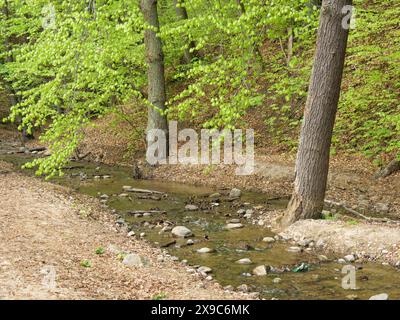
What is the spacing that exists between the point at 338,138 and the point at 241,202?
4987mm

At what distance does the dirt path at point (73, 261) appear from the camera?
5.67 metres

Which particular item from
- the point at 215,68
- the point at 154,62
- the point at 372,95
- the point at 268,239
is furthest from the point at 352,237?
the point at 154,62

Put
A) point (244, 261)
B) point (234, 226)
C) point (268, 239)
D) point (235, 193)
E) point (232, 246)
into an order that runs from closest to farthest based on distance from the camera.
→ point (244, 261)
point (232, 246)
point (268, 239)
point (234, 226)
point (235, 193)

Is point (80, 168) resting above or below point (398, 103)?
below

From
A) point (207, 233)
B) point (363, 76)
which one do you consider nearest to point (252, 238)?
point (207, 233)

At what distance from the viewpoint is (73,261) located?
696 cm

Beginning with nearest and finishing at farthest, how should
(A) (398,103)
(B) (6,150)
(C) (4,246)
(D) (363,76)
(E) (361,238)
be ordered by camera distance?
1. (C) (4,246)
2. (E) (361,238)
3. (A) (398,103)
4. (D) (363,76)
5. (B) (6,150)

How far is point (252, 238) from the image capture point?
966 cm

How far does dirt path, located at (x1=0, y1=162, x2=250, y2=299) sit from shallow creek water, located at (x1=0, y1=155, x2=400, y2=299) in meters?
0.56

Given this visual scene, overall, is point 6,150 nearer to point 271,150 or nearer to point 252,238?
point 271,150

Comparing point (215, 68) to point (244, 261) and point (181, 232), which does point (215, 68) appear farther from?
point (244, 261)

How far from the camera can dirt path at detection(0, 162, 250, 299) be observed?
567cm

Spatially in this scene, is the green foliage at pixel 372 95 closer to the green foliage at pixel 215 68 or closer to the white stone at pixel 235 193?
the green foliage at pixel 215 68

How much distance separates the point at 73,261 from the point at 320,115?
5548 millimetres
